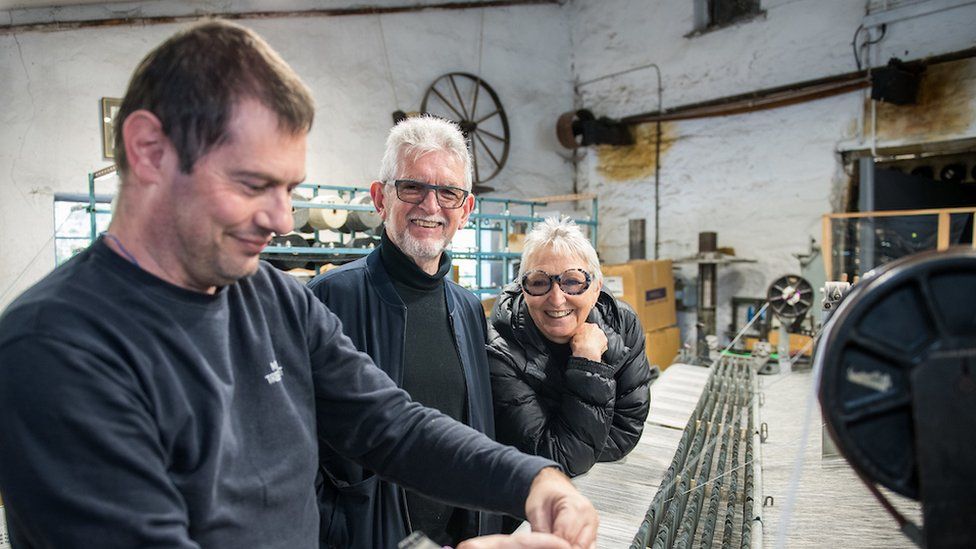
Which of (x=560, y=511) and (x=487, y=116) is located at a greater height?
(x=487, y=116)

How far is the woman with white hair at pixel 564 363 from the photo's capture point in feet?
5.37

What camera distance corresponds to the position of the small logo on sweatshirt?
89 centimetres

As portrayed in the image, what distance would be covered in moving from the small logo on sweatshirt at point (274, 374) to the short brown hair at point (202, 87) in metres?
0.33

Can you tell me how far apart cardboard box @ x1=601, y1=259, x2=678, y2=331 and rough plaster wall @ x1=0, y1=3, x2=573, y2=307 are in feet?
7.28

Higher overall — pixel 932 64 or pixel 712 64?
pixel 712 64

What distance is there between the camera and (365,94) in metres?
6.61

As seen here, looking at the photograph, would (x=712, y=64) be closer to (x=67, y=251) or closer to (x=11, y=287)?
(x=67, y=251)

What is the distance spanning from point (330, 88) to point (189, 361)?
6.19 meters

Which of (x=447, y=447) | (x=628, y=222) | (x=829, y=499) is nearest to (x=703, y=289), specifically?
(x=628, y=222)

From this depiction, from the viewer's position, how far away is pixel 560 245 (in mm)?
1817

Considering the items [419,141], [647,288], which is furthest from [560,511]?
[647,288]

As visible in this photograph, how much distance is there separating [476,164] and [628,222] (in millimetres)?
2142

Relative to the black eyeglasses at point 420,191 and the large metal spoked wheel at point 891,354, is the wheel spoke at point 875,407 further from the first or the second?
the black eyeglasses at point 420,191

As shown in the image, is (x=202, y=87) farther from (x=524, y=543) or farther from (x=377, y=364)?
(x=377, y=364)
